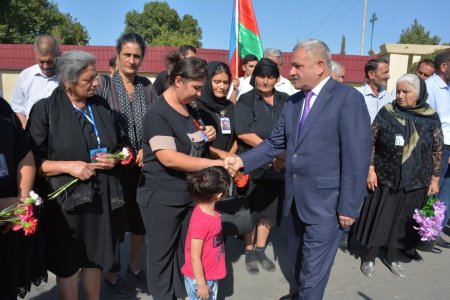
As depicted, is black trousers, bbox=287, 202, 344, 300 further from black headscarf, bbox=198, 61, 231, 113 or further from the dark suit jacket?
black headscarf, bbox=198, 61, 231, 113

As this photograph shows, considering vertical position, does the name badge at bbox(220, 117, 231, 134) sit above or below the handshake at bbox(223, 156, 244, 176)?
above

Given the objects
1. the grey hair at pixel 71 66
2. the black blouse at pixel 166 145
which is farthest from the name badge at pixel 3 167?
the black blouse at pixel 166 145

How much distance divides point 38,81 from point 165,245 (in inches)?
94.4

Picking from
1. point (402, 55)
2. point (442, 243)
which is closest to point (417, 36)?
point (402, 55)

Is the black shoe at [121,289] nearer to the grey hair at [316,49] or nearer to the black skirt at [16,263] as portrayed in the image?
the black skirt at [16,263]

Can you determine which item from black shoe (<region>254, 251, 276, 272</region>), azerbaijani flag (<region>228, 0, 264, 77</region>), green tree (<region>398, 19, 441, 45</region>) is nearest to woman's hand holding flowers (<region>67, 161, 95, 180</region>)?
black shoe (<region>254, 251, 276, 272</region>)

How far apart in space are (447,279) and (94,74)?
3.88 meters

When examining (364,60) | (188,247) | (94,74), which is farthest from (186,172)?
(364,60)

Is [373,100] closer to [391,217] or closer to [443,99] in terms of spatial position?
[443,99]

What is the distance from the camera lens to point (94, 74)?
8.16 ft

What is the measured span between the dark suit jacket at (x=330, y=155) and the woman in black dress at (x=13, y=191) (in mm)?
1764

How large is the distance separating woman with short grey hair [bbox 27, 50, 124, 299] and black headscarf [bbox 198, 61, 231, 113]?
1069 millimetres

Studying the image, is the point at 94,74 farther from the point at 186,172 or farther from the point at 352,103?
the point at 352,103

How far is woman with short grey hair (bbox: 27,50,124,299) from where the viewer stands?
237cm
